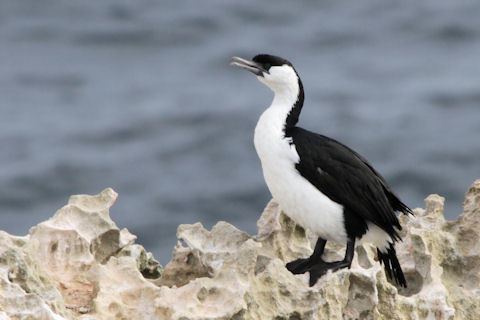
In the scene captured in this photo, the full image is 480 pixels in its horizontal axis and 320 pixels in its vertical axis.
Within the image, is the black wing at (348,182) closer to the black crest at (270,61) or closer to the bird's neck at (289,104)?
the bird's neck at (289,104)

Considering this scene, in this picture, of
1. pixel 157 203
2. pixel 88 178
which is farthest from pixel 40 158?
pixel 157 203

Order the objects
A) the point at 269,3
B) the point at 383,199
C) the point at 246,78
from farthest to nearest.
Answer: the point at 269,3
the point at 246,78
the point at 383,199

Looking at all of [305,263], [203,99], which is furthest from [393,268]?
[203,99]

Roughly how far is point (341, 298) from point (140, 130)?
1797 cm

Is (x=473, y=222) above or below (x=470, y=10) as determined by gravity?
below

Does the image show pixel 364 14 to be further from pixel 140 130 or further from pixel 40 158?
pixel 40 158

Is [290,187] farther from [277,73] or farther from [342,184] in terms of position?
[277,73]

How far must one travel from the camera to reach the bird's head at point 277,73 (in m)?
8.73

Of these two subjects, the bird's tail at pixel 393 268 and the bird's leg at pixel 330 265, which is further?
the bird's tail at pixel 393 268

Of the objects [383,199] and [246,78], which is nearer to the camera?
[383,199]

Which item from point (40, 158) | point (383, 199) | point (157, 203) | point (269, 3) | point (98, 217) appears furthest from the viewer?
point (269, 3)

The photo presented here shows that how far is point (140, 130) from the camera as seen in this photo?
965 inches

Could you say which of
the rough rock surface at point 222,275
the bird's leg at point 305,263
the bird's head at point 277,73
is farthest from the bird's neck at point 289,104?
the bird's leg at point 305,263

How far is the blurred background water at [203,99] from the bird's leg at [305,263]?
10896 millimetres
